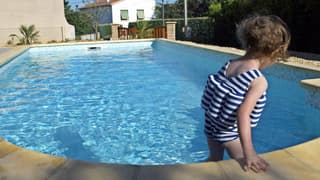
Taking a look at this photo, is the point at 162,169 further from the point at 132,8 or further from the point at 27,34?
the point at 132,8

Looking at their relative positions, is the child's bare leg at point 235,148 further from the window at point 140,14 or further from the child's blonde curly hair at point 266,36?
the window at point 140,14

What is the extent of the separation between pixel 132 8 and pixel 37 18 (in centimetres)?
2909

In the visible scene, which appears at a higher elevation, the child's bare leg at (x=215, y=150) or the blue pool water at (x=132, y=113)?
the child's bare leg at (x=215, y=150)

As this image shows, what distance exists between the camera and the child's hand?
2.51 metres

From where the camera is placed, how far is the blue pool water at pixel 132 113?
15.8 feet

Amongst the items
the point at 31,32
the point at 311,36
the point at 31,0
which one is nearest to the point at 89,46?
the point at 31,32

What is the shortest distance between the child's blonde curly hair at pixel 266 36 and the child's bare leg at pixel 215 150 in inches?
27.7

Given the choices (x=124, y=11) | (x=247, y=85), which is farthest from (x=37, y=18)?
(x=124, y=11)

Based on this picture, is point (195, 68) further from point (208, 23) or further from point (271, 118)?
point (208, 23)

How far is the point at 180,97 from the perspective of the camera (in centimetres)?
752

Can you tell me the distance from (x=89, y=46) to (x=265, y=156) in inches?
724

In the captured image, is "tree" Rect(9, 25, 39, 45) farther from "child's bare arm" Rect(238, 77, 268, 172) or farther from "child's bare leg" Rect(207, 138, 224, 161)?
"child's bare arm" Rect(238, 77, 268, 172)

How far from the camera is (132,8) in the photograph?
52.4 metres

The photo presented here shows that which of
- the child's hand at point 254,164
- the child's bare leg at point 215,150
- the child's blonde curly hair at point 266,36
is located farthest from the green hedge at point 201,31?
the child's blonde curly hair at point 266,36
